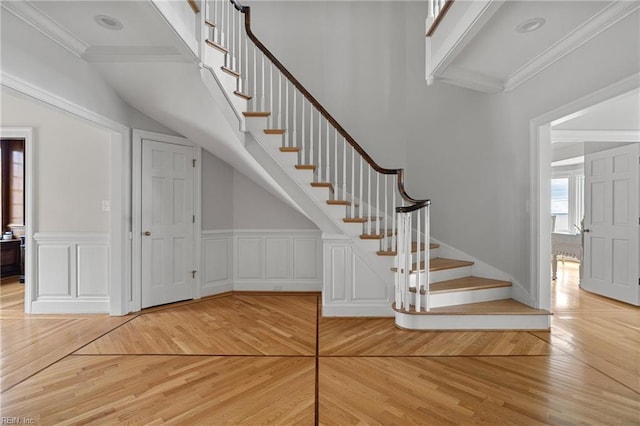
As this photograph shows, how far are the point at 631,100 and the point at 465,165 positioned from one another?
1.98 meters

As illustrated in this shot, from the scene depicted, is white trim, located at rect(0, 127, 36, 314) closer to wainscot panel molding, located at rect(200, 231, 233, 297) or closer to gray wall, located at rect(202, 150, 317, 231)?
wainscot panel molding, located at rect(200, 231, 233, 297)

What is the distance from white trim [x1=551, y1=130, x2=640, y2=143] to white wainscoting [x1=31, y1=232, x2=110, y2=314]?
563cm

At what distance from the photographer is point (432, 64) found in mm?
3230

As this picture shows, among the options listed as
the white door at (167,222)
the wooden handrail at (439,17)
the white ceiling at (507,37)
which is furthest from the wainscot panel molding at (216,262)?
the wooden handrail at (439,17)

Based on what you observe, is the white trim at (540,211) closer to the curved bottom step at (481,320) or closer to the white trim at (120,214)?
the curved bottom step at (481,320)

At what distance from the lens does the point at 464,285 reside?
11.6 feet

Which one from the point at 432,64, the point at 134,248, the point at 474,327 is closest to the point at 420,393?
the point at 474,327

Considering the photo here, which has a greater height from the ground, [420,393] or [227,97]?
[227,97]

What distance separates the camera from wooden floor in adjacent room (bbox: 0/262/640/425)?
1.91 m

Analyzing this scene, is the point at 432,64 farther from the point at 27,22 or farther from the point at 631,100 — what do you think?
the point at 27,22

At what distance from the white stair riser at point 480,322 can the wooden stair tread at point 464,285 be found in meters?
0.28

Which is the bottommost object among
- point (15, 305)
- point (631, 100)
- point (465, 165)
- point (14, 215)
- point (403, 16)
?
point (15, 305)

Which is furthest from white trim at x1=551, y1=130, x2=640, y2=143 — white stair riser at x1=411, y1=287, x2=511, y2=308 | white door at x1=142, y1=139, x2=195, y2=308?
white door at x1=142, y1=139, x2=195, y2=308

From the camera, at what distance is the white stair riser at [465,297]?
10.9ft
